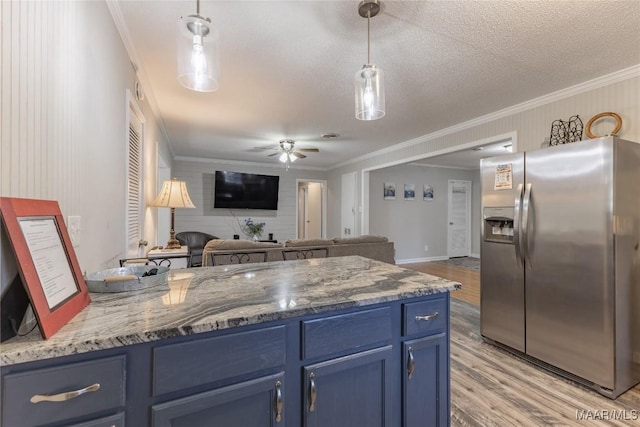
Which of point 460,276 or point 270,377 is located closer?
point 270,377

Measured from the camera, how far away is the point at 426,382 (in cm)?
133

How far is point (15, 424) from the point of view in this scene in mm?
707

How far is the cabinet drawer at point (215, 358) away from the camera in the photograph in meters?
0.87

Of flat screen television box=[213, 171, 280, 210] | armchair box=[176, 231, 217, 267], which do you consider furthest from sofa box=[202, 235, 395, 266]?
flat screen television box=[213, 171, 280, 210]

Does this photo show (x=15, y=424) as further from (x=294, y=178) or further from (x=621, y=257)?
(x=294, y=178)

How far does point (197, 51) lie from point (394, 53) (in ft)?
4.98

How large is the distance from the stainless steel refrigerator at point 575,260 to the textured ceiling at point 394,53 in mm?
752

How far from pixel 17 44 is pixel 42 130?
10.9 inches

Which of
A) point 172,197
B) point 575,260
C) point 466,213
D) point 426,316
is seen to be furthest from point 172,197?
point 466,213

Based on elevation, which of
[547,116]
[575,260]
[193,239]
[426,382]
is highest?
[547,116]

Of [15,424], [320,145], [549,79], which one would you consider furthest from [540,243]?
[320,145]

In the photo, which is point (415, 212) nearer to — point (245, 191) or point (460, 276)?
point (460, 276)

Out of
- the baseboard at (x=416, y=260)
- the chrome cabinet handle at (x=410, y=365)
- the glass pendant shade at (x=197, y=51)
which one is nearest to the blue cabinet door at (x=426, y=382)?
the chrome cabinet handle at (x=410, y=365)

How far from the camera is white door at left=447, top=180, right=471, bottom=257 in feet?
24.8
